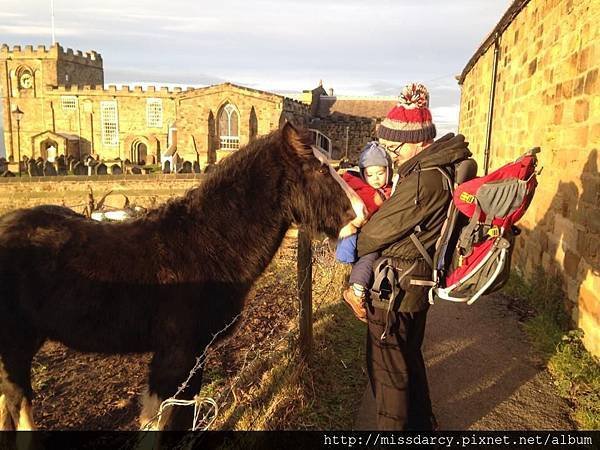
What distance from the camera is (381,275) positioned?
110 inches

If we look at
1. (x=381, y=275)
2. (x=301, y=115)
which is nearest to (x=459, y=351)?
(x=381, y=275)

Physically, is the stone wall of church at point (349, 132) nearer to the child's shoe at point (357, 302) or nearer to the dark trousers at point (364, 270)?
the child's shoe at point (357, 302)

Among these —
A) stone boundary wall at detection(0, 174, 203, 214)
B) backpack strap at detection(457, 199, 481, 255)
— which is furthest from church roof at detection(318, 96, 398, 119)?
backpack strap at detection(457, 199, 481, 255)

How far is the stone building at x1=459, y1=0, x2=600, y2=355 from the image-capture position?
4.59m

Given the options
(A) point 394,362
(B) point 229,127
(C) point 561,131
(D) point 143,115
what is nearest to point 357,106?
(B) point 229,127

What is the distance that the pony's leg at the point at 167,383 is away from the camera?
3.03 metres

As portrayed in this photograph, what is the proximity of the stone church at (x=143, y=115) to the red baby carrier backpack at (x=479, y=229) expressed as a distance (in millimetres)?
37301

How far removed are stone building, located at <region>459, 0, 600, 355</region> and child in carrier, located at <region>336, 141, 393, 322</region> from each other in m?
2.79

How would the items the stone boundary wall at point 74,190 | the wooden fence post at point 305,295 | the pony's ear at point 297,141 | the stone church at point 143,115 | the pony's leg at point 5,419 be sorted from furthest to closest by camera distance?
the stone church at point 143,115
the stone boundary wall at point 74,190
the wooden fence post at point 305,295
the pony's leg at point 5,419
the pony's ear at point 297,141

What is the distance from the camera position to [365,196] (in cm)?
313

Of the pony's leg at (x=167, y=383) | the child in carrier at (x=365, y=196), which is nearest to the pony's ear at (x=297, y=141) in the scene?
the child in carrier at (x=365, y=196)

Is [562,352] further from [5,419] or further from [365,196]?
[5,419]

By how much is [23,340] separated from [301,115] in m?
45.4

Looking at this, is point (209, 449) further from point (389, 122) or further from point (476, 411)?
point (389, 122)
